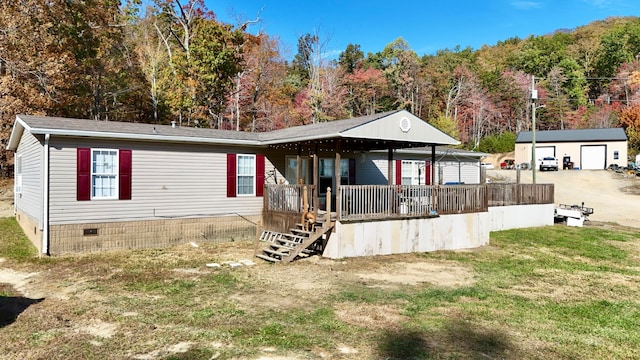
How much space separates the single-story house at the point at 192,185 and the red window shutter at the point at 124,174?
0.08 ft

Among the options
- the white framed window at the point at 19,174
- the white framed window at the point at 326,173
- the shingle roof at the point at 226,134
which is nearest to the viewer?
the shingle roof at the point at 226,134

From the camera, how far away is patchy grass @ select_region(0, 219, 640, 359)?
4.68 m

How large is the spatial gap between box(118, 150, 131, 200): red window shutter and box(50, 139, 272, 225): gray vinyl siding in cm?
12

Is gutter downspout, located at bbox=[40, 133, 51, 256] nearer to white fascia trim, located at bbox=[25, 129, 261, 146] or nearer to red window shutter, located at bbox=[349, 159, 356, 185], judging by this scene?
white fascia trim, located at bbox=[25, 129, 261, 146]

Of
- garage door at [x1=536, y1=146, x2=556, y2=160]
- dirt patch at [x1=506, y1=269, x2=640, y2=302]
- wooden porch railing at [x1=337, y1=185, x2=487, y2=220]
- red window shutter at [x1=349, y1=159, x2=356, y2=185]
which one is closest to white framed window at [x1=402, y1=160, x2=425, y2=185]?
red window shutter at [x1=349, y1=159, x2=356, y2=185]

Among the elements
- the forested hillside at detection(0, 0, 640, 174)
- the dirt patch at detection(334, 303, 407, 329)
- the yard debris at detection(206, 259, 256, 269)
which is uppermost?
the forested hillside at detection(0, 0, 640, 174)

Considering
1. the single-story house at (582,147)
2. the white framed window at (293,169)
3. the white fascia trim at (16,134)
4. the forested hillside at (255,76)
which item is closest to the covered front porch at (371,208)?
the white framed window at (293,169)

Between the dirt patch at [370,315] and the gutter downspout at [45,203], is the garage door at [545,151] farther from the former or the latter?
the gutter downspout at [45,203]

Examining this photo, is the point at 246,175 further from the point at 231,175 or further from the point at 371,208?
the point at 371,208

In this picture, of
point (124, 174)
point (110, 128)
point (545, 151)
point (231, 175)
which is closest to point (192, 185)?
point (231, 175)

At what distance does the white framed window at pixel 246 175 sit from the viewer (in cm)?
1261

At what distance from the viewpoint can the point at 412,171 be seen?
1653 centimetres

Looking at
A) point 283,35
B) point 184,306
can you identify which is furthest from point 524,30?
point 184,306

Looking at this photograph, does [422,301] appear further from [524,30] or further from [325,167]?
[524,30]
